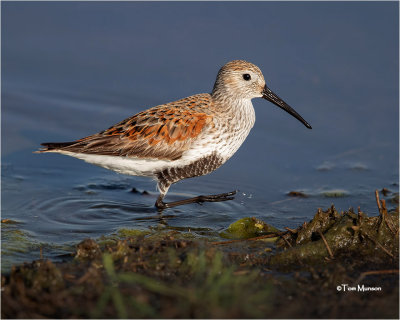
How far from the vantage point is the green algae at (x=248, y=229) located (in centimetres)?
652

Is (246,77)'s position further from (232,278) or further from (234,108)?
(232,278)

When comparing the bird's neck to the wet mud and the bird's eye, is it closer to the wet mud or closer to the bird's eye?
the bird's eye

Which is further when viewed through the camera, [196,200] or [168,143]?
[196,200]

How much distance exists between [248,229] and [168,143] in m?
1.63

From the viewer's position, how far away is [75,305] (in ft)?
14.2

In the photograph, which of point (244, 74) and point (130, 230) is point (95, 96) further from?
point (130, 230)

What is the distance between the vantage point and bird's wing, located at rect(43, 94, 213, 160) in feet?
24.6

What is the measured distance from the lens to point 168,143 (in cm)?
749

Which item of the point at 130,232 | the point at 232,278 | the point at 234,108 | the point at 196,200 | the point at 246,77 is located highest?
the point at 246,77

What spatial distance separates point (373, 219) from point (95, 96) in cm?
647

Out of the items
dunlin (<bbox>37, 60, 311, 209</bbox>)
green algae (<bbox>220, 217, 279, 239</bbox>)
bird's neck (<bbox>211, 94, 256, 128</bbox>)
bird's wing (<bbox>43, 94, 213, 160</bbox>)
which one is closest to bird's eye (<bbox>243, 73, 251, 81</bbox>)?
bird's neck (<bbox>211, 94, 256, 128</bbox>)

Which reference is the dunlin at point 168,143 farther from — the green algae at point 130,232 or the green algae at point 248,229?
the green algae at point 248,229

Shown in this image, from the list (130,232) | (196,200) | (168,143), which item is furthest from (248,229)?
(168,143)

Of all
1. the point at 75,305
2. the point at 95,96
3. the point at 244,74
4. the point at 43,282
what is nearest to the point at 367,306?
the point at 75,305
